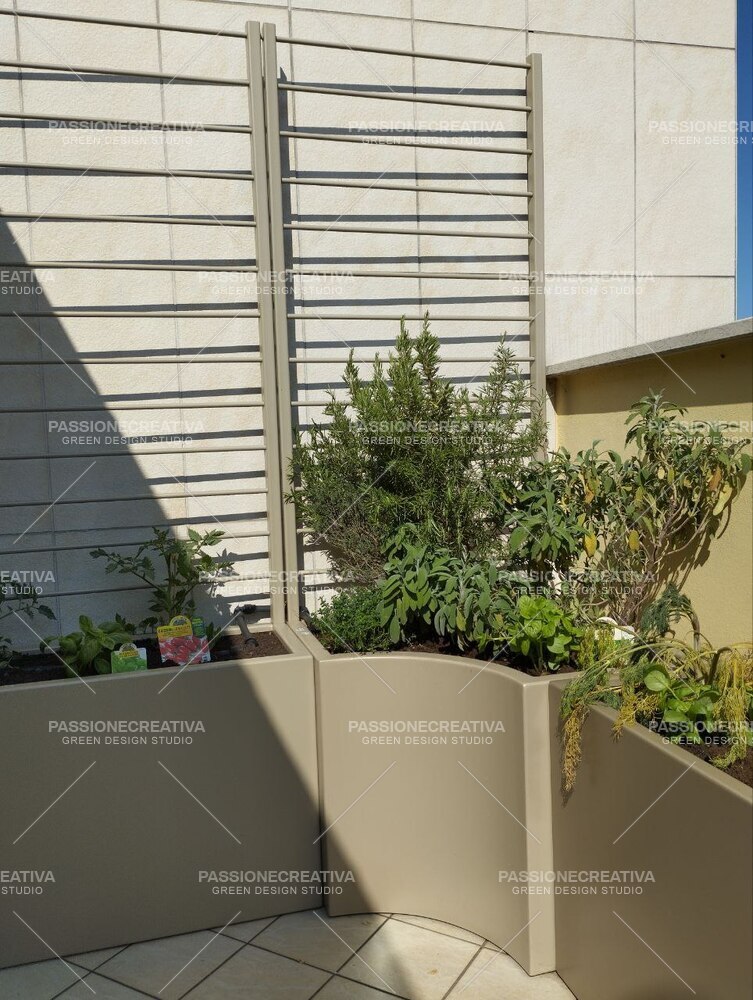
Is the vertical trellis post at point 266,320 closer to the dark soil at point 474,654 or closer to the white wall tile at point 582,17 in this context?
the dark soil at point 474,654

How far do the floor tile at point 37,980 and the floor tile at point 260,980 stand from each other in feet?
1.33

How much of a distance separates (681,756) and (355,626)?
1190 millimetres

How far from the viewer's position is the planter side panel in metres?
2.39

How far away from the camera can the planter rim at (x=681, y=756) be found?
1676mm

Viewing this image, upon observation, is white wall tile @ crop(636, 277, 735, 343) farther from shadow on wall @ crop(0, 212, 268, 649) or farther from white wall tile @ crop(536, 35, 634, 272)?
shadow on wall @ crop(0, 212, 268, 649)

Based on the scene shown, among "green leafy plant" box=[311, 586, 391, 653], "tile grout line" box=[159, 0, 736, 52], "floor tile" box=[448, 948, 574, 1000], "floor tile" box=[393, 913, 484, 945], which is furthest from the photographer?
"tile grout line" box=[159, 0, 736, 52]

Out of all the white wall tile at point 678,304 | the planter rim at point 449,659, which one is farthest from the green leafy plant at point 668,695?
the white wall tile at point 678,304

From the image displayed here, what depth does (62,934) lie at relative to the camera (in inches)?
98.2

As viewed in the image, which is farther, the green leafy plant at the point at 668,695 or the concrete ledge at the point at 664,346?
the concrete ledge at the point at 664,346

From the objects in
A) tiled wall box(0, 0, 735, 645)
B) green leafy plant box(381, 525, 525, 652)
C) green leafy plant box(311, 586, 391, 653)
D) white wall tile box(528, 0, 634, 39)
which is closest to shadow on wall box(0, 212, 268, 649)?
tiled wall box(0, 0, 735, 645)

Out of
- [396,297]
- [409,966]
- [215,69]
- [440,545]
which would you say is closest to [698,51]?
[396,297]

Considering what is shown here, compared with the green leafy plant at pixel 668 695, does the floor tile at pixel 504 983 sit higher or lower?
lower

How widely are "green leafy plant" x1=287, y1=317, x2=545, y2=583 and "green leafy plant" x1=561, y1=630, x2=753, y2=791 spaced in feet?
2.60

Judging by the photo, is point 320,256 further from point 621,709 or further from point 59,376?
point 621,709
